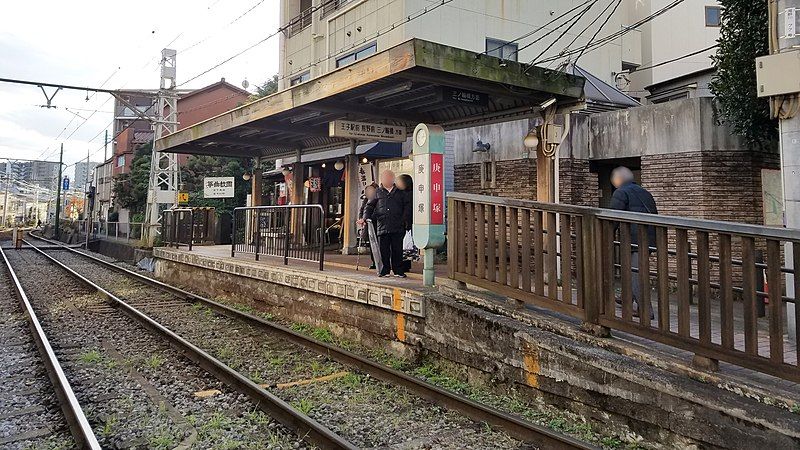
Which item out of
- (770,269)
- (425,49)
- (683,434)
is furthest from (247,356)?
(770,269)

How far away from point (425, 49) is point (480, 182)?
525 centimetres

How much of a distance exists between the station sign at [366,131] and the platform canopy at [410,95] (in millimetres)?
169

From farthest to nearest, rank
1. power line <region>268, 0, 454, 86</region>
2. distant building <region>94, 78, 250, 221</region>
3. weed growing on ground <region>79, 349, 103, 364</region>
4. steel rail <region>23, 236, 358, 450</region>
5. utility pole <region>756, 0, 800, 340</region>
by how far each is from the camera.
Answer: distant building <region>94, 78, 250, 221</region> < power line <region>268, 0, 454, 86</region> < weed growing on ground <region>79, 349, 103, 364</region> < utility pole <region>756, 0, 800, 340</region> < steel rail <region>23, 236, 358, 450</region>

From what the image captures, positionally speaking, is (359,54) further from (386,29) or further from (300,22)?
(300,22)

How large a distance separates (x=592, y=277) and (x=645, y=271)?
45cm

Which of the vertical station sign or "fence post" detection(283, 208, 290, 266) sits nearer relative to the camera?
the vertical station sign

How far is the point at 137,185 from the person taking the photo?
30.0 metres

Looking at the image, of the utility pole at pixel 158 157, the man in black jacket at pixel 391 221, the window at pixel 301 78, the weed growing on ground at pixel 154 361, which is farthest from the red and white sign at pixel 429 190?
the utility pole at pixel 158 157

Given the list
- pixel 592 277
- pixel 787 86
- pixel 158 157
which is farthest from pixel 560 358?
pixel 158 157

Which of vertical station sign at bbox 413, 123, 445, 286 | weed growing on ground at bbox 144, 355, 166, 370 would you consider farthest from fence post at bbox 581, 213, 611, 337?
weed growing on ground at bbox 144, 355, 166, 370

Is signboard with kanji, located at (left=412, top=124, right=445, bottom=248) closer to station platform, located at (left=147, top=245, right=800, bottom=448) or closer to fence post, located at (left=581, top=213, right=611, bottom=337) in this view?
station platform, located at (left=147, top=245, right=800, bottom=448)

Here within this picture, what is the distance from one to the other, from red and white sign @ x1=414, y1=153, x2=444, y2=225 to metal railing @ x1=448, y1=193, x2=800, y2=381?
26.4 inches

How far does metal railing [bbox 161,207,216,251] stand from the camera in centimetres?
1559

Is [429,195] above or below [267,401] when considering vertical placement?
above
